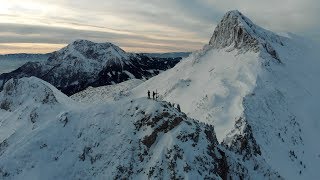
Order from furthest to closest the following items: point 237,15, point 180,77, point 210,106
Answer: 1. point 237,15
2. point 180,77
3. point 210,106

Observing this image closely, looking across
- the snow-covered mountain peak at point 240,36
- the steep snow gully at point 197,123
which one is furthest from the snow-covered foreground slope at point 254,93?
the steep snow gully at point 197,123

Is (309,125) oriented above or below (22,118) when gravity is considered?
above

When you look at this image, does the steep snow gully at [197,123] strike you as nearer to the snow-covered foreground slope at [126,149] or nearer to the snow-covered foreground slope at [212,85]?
the snow-covered foreground slope at [126,149]

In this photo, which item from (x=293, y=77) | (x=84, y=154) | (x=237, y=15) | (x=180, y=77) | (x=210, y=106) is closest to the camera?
(x=84, y=154)

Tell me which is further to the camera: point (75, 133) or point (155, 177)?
point (75, 133)

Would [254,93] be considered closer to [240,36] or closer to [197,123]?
[240,36]

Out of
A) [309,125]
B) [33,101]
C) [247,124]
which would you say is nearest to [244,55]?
[309,125]

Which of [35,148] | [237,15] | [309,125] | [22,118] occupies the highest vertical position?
[237,15]

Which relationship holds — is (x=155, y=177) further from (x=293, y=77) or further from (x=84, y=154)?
(x=293, y=77)

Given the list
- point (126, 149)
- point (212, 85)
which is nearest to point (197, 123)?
point (126, 149)
